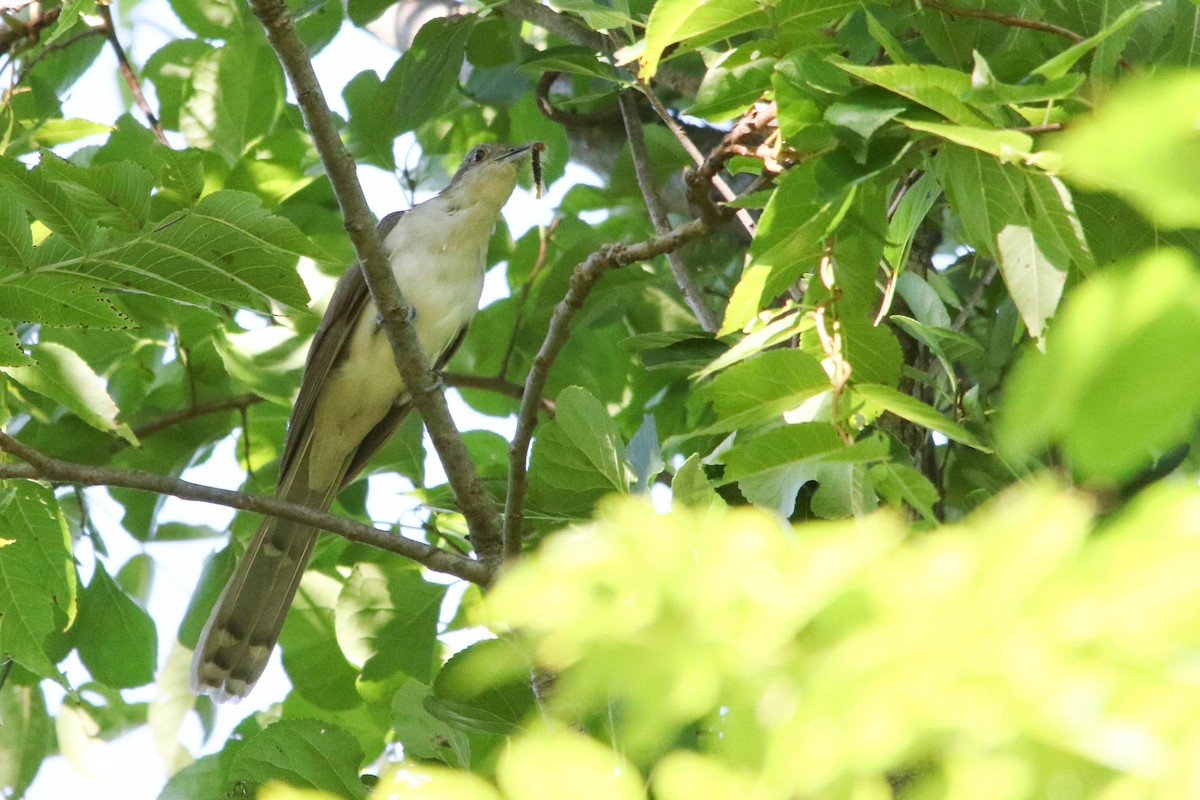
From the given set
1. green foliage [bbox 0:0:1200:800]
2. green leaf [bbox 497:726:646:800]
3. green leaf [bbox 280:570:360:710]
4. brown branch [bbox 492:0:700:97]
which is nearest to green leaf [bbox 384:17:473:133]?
green foliage [bbox 0:0:1200:800]

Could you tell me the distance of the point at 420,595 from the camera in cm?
417

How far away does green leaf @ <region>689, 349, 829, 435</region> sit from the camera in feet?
6.40

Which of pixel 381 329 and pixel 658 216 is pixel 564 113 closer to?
pixel 381 329

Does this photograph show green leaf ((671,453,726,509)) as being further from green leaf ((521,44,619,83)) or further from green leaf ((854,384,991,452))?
green leaf ((521,44,619,83))

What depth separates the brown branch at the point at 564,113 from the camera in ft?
17.9

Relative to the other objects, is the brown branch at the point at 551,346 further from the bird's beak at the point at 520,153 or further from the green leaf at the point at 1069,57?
the bird's beak at the point at 520,153

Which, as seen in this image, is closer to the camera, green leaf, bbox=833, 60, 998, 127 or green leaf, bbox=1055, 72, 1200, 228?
green leaf, bbox=1055, 72, 1200, 228

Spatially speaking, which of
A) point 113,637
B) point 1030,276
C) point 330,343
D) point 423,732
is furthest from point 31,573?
point 330,343

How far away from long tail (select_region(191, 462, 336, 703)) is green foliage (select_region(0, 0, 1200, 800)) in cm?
12

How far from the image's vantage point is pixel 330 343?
5.78 metres

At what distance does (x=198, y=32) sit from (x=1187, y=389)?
5601 mm

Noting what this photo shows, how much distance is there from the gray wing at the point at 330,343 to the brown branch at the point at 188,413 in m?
0.26

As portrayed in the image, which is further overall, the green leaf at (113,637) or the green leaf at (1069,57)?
the green leaf at (113,637)

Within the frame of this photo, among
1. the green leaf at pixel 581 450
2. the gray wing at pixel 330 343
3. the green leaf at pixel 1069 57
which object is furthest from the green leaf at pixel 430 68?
the green leaf at pixel 1069 57
